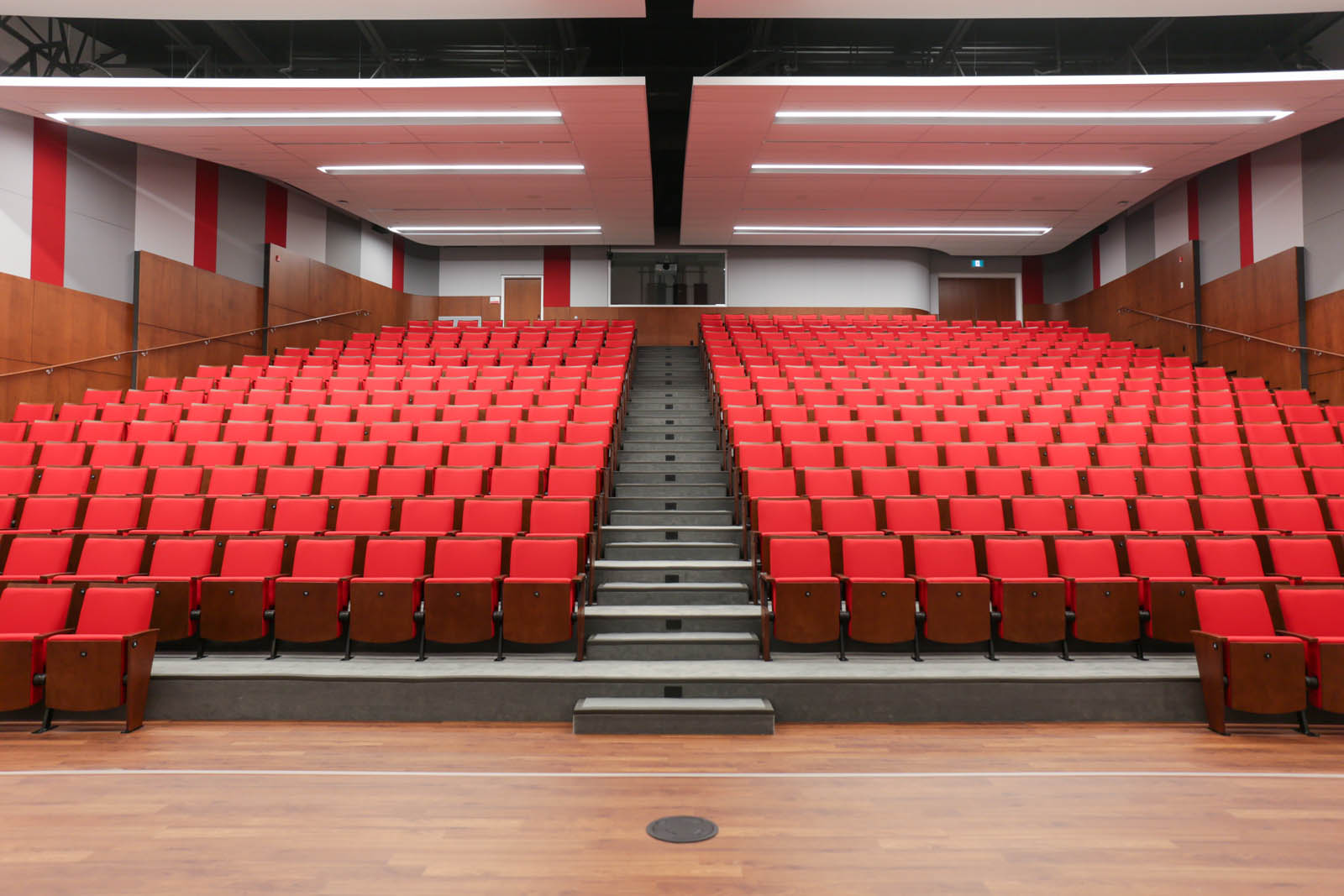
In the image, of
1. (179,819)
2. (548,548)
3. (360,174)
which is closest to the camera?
(179,819)

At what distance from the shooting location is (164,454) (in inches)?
74.2

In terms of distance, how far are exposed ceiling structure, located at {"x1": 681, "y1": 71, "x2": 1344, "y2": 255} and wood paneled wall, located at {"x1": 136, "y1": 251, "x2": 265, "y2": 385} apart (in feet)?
6.02

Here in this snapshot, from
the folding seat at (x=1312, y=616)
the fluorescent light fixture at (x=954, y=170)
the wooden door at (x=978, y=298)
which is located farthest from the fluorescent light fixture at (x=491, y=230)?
the folding seat at (x=1312, y=616)

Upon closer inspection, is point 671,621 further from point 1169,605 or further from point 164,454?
point 164,454

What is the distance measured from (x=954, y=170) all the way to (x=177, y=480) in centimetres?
270

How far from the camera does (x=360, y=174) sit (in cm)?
312

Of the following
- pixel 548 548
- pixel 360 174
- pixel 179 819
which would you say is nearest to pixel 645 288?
pixel 360 174

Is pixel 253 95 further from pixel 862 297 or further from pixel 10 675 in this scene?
pixel 862 297

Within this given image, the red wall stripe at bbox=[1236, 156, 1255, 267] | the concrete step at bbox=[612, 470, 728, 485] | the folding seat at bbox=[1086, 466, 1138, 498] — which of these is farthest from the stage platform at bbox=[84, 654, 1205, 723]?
the red wall stripe at bbox=[1236, 156, 1255, 267]

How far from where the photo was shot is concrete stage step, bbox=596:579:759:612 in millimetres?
1522

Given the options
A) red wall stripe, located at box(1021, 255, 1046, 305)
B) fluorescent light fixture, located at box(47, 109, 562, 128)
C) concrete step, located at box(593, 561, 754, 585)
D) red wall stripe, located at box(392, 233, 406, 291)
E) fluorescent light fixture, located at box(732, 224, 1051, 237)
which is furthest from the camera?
red wall stripe, located at box(1021, 255, 1046, 305)

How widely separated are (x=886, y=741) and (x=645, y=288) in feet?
11.5

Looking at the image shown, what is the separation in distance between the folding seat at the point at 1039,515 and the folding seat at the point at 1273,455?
0.57m

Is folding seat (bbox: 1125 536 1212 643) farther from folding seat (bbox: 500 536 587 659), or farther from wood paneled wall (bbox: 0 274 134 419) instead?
wood paneled wall (bbox: 0 274 134 419)
